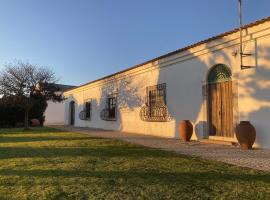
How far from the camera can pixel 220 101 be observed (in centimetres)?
1073

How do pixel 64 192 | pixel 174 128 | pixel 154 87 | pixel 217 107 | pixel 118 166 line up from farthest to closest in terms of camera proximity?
pixel 154 87, pixel 174 128, pixel 217 107, pixel 118 166, pixel 64 192

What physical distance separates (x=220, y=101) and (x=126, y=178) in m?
6.44

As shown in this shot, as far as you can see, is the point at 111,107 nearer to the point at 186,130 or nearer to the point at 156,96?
the point at 156,96

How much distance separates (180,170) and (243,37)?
221 inches

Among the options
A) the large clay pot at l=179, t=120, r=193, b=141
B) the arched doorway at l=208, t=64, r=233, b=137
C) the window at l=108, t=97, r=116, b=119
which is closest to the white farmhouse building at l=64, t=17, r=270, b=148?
the arched doorway at l=208, t=64, r=233, b=137

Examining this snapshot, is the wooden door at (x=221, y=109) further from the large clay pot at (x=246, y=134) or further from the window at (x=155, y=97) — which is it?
the window at (x=155, y=97)

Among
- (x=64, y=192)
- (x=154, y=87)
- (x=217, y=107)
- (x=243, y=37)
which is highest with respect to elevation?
(x=243, y=37)

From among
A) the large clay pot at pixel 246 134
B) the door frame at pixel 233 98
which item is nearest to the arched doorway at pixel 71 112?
the door frame at pixel 233 98

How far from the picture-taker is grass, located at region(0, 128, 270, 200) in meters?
4.31

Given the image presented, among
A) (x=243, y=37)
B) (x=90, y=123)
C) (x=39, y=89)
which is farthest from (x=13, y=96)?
(x=243, y=37)

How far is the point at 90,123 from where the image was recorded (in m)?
24.1

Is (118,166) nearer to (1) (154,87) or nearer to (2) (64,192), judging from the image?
(2) (64,192)

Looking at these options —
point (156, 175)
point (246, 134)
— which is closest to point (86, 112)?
point (246, 134)

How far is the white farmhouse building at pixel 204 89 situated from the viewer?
9156mm
